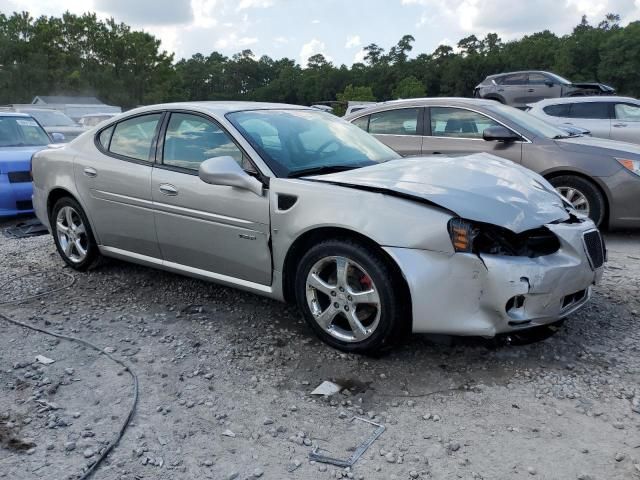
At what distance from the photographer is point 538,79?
59.9ft

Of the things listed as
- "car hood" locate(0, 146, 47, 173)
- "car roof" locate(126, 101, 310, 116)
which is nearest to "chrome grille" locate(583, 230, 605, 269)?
"car roof" locate(126, 101, 310, 116)

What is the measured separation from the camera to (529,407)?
114 inches

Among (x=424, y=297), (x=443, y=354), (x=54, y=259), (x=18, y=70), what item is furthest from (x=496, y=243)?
(x=18, y=70)

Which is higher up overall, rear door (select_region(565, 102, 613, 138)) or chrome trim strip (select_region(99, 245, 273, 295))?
rear door (select_region(565, 102, 613, 138))

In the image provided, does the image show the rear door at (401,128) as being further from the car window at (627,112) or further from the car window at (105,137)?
the car window at (627,112)

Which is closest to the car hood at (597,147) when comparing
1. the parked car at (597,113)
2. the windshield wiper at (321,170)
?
the windshield wiper at (321,170)

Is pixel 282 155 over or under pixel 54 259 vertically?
over

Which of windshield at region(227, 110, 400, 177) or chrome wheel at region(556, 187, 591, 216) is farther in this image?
chrome wheel at region(556, 187, 591, 216)

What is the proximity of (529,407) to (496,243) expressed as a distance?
90cm

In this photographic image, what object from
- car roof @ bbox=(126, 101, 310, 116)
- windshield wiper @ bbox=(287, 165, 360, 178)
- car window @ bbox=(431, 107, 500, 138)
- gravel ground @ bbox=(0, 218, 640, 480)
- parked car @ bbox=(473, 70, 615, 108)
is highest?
parked car @ bbox=(473, 70, 615, 108)

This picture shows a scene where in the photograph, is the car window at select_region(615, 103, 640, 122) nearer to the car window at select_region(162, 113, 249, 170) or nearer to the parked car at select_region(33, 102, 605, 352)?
the parked car at select_region(33, 102, 605, 352)

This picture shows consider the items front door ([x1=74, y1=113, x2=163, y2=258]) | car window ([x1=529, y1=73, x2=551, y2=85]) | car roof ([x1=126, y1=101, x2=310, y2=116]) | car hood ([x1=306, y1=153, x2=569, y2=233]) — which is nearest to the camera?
car hood ([x1=306, y1=153, x2=569, y2=233])

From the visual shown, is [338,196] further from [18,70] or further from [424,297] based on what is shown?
[18,70]

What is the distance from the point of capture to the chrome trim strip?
3900 mm
